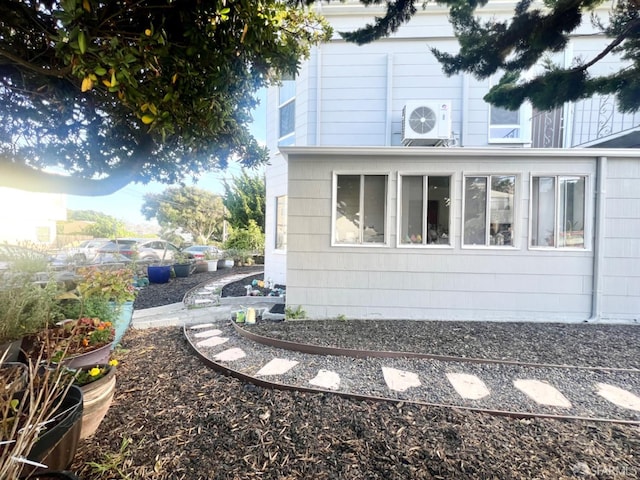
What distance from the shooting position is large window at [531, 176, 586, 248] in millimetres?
4633

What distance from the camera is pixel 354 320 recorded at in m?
4.70

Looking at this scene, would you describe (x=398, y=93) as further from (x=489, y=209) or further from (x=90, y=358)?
(x=90, y=358)

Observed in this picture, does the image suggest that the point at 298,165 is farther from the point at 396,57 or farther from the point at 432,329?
the point at 396,57

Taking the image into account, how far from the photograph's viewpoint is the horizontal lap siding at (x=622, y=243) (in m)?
4.48

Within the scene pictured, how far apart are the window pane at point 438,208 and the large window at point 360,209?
0.77 metres

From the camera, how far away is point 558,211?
→ 4664 mm

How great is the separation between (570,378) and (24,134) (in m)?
6.69

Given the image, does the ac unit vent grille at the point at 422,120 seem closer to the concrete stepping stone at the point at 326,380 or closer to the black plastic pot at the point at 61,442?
the concrete stepping stone at the point at 326,380

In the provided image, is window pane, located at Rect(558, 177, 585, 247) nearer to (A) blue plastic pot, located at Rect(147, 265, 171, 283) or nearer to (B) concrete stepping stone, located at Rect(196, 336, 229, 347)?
(B) concrete stepping stone, located at Rect(196, 336, 229, 347)

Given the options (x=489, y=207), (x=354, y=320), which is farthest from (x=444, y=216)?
(x=354, y=320)

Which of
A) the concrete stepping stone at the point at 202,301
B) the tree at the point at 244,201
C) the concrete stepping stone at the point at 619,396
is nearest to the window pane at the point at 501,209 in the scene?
the concrete stepping stone at the point at 619,396

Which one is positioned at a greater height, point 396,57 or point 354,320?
point 396,57

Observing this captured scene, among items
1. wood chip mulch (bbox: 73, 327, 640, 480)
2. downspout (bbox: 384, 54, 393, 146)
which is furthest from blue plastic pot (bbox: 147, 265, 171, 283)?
downspout (bbox: 384, 54, 393, 146)

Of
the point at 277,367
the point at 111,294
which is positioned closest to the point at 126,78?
the point at 111,294
